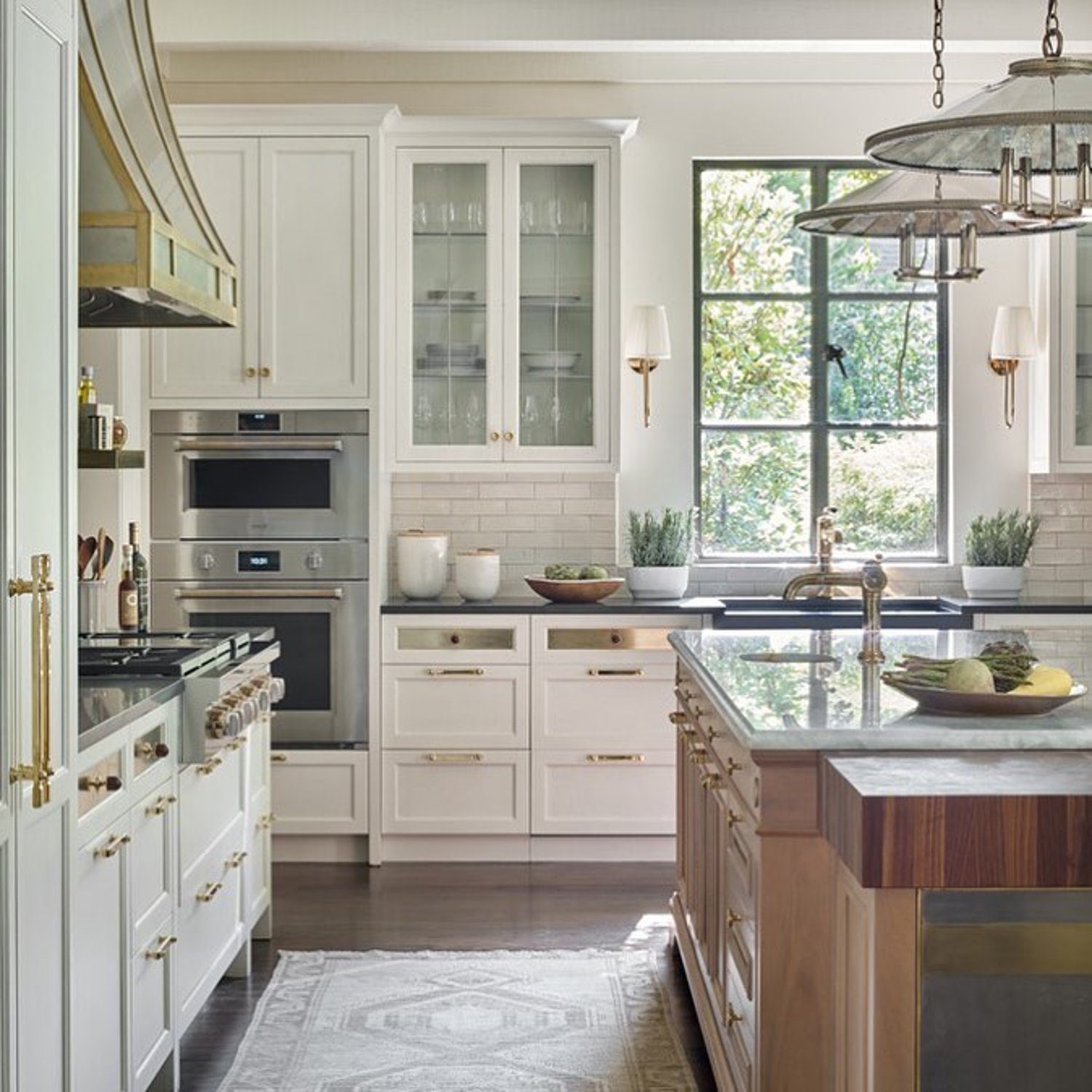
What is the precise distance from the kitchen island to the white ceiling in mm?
2680

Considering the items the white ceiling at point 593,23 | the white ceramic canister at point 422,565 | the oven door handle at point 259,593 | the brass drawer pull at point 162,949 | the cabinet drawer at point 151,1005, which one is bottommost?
the cabinet drawer at point 151,1005

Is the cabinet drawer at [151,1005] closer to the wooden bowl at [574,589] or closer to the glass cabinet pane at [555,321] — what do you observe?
the wooden bowl at [574,589]

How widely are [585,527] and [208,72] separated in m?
2.35

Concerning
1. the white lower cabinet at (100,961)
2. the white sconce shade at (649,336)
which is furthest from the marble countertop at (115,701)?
the white sconce shade at (649,336)

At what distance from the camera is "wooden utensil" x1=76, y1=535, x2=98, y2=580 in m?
4.93

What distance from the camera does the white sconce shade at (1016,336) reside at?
644 centimetres

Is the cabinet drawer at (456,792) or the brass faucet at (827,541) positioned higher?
the brass faucet at (827,541)

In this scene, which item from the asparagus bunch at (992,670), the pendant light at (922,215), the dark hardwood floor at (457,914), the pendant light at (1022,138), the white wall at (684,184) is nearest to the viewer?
the pendant light at (1022,138)

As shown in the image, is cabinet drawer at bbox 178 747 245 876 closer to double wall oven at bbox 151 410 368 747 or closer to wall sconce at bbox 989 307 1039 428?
double wall oven at bbox 151 410 368 747

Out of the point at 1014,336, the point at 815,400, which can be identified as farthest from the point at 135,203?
the point at 1014,336

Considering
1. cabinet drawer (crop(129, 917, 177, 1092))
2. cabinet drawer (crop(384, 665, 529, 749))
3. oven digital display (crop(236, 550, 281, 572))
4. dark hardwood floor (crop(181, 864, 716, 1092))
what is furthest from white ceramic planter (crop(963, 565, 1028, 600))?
cabinet drawer (crop(129, 917, 177, 1092))

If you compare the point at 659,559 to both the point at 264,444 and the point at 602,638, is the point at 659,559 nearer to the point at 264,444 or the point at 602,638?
the point at 602,638

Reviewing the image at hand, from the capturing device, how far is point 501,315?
6.36m

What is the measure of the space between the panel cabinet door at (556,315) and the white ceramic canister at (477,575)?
414 mm
